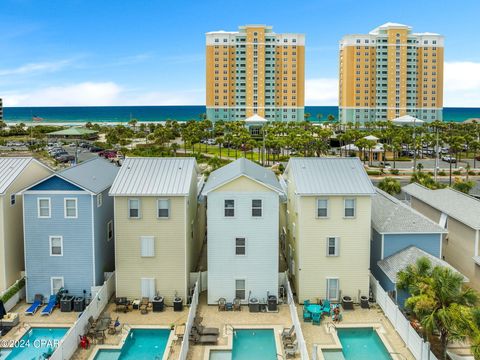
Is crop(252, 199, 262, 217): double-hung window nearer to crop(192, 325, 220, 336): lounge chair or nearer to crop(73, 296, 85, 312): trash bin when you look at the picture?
crop(192, 325, 220, 336): lounge chair

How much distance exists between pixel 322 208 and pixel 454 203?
11.7 m

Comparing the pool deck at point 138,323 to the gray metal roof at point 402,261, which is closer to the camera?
the pool deck at point 138,323

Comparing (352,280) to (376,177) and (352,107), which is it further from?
(352,107)

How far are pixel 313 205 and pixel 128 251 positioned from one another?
10714mm

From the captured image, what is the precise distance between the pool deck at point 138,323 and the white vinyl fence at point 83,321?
1.29ft

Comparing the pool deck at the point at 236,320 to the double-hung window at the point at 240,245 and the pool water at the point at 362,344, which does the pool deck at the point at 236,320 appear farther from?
the double-hung window at the point at 240,245

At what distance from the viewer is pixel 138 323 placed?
74.2 feet

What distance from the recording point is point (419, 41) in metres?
156

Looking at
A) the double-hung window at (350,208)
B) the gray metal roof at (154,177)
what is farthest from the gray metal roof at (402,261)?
the gray metal roof at (154,177)

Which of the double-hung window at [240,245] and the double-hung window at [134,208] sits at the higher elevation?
the double-hung window at [134,208]

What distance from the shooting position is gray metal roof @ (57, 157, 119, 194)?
2489cm

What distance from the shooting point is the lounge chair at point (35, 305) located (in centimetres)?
2356

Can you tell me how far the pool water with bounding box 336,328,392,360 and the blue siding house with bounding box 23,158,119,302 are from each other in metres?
13.8

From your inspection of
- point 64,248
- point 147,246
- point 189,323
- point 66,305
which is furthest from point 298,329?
point 64,248
